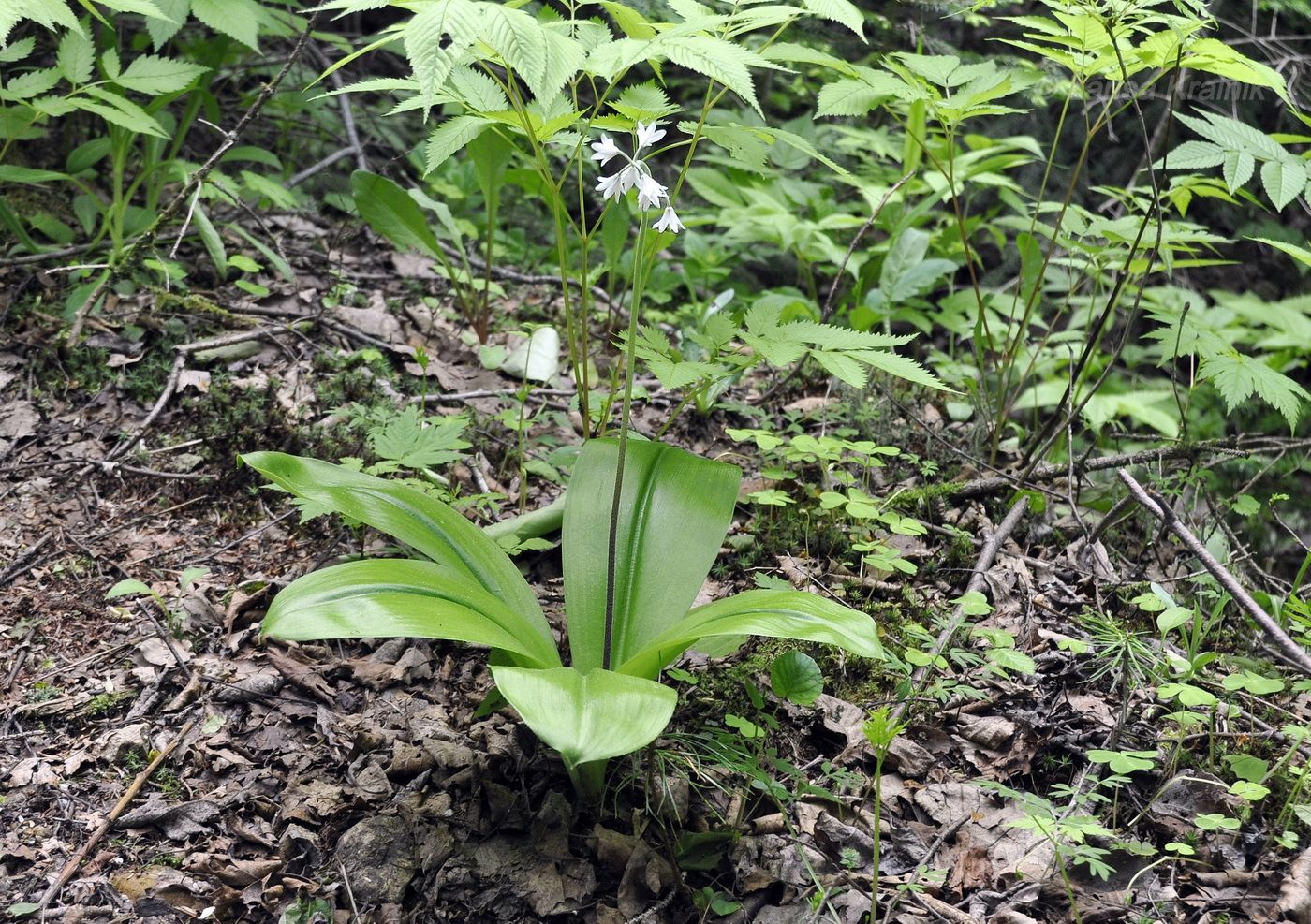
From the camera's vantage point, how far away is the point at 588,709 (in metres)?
1.30

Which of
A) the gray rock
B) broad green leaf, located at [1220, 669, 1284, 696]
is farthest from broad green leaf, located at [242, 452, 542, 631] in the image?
broad green leaf, located at [1220, 669, 1284, 696]

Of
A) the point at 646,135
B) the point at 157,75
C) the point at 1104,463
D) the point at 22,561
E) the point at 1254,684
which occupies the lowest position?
the point at 22,561

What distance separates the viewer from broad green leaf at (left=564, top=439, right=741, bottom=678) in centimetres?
171

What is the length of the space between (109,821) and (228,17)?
214 centimetres

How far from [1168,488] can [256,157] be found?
3085 millimetres

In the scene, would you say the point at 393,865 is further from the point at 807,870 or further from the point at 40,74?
the point at 40,74

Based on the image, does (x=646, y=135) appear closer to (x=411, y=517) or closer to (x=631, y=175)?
(x=631, y=175)

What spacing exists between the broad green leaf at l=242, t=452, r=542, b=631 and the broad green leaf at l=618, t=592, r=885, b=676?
255 mm

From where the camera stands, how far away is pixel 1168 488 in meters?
2.56

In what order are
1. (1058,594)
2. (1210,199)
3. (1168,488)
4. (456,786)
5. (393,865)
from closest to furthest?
1. (393,865)
2. (456,786)
3. (1058,594)
4. (1168,488)
5. (1210,199)

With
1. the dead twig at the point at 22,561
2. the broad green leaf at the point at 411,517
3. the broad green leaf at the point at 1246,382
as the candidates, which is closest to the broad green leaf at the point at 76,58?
the dead twig at the point at 22,561

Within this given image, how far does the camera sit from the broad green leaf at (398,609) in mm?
1332

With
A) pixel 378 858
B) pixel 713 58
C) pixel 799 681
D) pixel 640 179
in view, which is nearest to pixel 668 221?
pixel 640 179

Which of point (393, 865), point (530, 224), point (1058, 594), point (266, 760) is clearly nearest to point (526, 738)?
point (393, 865)
